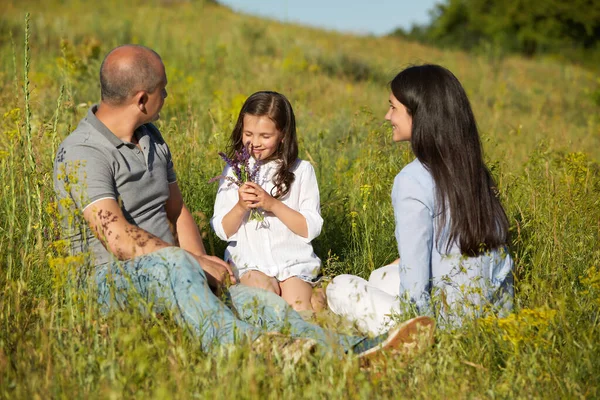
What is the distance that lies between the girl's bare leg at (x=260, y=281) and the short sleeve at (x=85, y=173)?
0.86 meters

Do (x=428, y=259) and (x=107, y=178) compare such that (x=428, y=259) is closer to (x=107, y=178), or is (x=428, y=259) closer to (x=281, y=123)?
(x=281, y=123)

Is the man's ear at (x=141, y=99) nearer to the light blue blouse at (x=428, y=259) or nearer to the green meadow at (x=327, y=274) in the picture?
the green meadow at (x=327, y=274)

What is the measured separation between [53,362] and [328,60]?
11352 mm

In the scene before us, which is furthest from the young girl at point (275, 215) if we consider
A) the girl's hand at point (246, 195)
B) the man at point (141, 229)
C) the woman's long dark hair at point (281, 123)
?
the man at point (141, 229)

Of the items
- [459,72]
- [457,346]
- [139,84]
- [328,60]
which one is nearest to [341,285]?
[457,346]

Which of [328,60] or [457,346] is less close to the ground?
[328,60]

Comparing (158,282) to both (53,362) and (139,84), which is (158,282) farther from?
(139,84)

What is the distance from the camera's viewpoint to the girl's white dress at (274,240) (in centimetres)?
A: 367

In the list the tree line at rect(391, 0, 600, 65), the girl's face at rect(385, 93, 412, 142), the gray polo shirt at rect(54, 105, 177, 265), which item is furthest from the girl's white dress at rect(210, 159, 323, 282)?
the tree line at rect(391, 0, 600, 65)

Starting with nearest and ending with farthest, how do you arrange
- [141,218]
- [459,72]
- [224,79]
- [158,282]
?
[158,282] → [141,218] → [224,79] → [459,72]

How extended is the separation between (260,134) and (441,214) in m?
1.17

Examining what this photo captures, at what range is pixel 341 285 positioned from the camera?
10.8 feet

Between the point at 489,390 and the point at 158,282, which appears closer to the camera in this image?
the point at 489,390

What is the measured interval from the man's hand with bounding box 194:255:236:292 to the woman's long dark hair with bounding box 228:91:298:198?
25.9 inches
